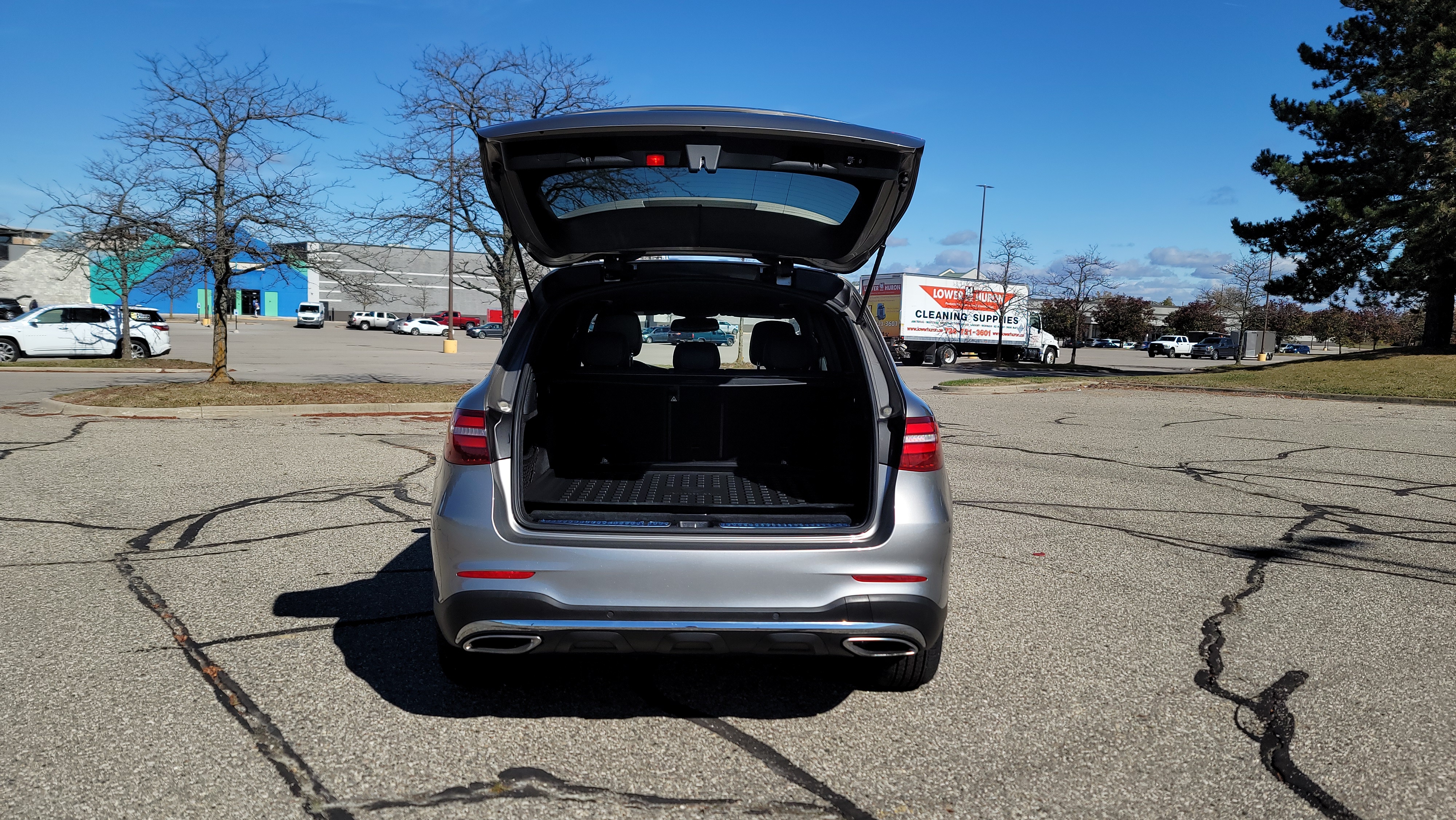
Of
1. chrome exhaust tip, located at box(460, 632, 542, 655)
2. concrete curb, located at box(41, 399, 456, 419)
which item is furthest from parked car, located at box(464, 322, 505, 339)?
chrome exhaust tip, located at box(460, 632, 542, 655)

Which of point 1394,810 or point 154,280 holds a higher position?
point 154,280

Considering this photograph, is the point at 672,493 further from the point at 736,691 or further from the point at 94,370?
the point at 94,370

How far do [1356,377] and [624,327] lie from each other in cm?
2214

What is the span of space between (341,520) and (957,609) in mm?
4176

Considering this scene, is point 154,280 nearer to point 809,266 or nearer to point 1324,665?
point 809,266

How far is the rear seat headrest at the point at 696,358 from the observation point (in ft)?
15.9

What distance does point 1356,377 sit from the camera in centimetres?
2166

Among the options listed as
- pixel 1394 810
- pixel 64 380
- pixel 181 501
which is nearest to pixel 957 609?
pixel 1394 810

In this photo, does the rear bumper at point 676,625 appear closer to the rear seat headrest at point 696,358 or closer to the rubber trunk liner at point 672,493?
the rubber trunk liner at point 672,493

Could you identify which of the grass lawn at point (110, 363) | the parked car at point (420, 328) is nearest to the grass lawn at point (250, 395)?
the grass lawn at point (110, 363)

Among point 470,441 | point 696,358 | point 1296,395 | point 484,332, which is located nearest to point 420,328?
point 484,332

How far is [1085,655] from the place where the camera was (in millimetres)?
4176

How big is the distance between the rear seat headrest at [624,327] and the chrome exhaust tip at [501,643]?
1965 millimetres

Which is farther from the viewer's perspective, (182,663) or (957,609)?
(957,609)
